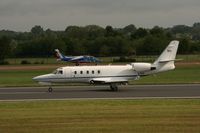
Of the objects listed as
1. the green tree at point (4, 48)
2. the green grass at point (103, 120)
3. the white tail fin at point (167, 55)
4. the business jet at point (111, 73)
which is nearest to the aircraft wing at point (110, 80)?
the business jet at point (111, 73)

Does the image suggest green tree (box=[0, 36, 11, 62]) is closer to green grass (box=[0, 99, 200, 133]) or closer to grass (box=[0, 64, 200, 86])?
grass (box=[0, 64, 200, 86])

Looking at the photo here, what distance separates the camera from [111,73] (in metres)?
38.1

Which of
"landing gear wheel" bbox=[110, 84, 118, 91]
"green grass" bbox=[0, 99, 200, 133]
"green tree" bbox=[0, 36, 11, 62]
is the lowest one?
"green grass" bbox=[0, 99, 200, 133]

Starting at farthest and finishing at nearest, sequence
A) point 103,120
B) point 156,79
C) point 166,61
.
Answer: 1. point 156,79
2. point 166,61
3. point 103,120

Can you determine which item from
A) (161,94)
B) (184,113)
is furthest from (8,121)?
(161,94)

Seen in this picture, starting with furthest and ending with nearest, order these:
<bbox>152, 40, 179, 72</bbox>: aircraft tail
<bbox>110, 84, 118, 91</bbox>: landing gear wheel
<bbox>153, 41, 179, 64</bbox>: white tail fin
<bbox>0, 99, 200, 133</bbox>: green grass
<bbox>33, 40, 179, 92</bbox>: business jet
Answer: <bbox>153, 41, 179, 64</bbox>: white tail fin, <bbox>152, 40, 179, 72</bbox>: aircraft tail, <bbox>33, 40, 179, 92</bbox>: business jet, <bbox>110, 84, 118, 91</bbox>: landing gear wheel, <bbox>0, 99, 200, 133</bbox>: green grass

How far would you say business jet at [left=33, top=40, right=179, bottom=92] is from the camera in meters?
37.9

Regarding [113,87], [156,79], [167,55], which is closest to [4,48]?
[156,79]

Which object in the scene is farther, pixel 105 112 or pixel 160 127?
pixel 105 112

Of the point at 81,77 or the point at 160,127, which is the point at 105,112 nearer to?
the point at 160,127

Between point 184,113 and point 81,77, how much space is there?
62.6 ft

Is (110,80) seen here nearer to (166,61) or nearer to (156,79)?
(166,61)

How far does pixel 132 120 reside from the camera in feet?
59.3

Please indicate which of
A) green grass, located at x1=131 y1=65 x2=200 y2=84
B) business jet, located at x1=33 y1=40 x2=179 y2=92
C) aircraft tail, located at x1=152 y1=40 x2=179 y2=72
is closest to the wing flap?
business jet, located at x1=33 y1=40 x2=179 y2=92
